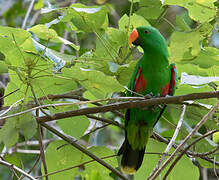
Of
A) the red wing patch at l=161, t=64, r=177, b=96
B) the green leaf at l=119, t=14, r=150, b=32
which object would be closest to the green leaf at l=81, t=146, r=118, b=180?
the red wing patch at l=161, t=64, r=177, b=96

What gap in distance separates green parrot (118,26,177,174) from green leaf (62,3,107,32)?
0.71 ft

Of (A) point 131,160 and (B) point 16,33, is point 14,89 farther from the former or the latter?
(A) point 131,160

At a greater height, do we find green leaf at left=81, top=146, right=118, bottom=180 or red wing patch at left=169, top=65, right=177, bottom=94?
red wing patch at left=169, top=65, right=177, bottom=94

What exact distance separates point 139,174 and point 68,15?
1.03 m

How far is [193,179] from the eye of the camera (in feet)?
7.05

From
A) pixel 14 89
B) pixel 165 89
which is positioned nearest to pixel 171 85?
pixel 165 89

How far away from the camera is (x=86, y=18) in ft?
7.19

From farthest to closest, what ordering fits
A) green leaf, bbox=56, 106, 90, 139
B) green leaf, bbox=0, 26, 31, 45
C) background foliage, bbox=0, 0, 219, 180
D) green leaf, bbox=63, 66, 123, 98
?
green leaf, bbox=56, 106, 90, 139, green leaf, bbox=0, 26, 31, 45, background foliage, bbox=0, 0, 219, 180, green leaf, bbox=63, 66, 123, 98

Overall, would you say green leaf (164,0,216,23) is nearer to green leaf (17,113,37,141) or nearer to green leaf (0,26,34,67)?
green leaf (0,26,34,67)

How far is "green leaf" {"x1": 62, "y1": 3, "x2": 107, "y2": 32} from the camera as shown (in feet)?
6.90

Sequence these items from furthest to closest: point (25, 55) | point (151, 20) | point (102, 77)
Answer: point (151, 20) → point (25, 55) → point (102, 77)

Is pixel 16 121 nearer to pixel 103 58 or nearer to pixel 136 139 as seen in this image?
pixel 103 58

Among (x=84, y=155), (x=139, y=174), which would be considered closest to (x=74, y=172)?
(x=84, y=155)

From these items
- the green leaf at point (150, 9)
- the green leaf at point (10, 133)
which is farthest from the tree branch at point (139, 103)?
the green leaf at point (150, 9)
